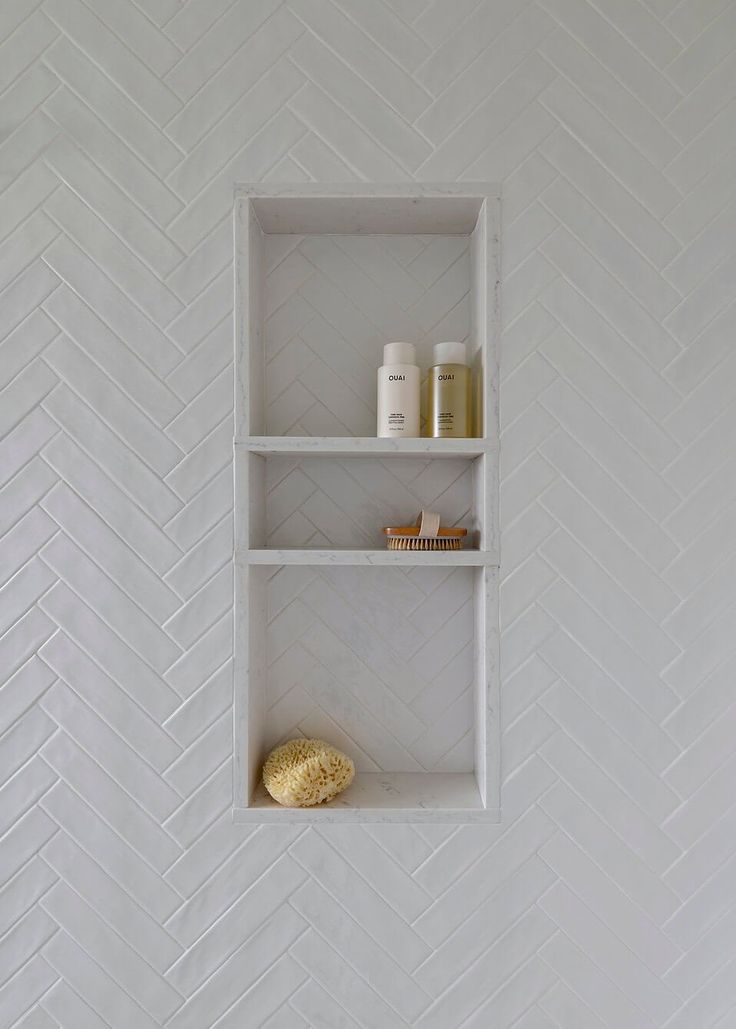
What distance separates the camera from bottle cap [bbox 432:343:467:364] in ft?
3.67

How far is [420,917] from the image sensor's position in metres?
1.09

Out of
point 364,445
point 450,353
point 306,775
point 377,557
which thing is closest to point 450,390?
point 450,353

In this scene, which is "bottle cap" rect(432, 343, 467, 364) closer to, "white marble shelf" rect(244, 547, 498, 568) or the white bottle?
the white bottle

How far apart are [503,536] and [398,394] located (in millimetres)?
263

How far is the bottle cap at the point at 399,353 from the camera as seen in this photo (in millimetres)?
1122

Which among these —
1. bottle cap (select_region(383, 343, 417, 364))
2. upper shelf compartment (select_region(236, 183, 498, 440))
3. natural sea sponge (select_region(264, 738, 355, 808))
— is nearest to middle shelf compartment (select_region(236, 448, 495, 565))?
upper shelf compartment (select_region(236, 183, 498, 440))

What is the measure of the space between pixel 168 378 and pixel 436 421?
41 centimetres

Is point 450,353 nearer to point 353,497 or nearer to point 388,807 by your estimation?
point 353,497

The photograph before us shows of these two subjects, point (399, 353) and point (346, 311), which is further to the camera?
point (346, 311)

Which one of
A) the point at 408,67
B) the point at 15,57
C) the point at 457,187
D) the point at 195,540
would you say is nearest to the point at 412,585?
the point at 195,540

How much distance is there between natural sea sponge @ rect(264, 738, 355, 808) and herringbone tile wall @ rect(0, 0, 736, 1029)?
0.20 ft

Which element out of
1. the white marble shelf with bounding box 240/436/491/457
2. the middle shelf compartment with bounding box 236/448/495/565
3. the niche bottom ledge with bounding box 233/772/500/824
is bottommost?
the niche bottom ledge with bounding box 233/772/500/824

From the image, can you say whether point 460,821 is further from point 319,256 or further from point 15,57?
point 15,57

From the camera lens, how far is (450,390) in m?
1.11
